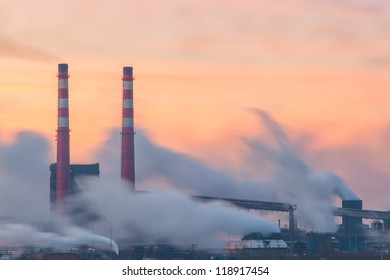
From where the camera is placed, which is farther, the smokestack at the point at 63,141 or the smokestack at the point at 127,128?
the smokestack at the point at 127,128

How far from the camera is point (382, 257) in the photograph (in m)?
55.0

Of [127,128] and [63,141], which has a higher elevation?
[127,128]

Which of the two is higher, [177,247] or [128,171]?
[128,171]

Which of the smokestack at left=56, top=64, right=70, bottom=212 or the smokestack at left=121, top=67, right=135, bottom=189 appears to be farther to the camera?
the smokestack at left=121, top=67, right=135, bottom=189

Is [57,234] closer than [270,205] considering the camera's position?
Yes

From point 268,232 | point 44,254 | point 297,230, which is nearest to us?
point 44,254

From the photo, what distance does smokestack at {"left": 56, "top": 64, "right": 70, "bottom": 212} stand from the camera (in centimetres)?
6525

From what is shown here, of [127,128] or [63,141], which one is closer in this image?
[63,141]

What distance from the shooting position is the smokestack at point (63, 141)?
214 feet

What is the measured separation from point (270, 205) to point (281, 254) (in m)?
16.9

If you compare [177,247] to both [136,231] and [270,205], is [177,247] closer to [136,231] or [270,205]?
[136,231]

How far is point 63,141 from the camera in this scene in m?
65.2
